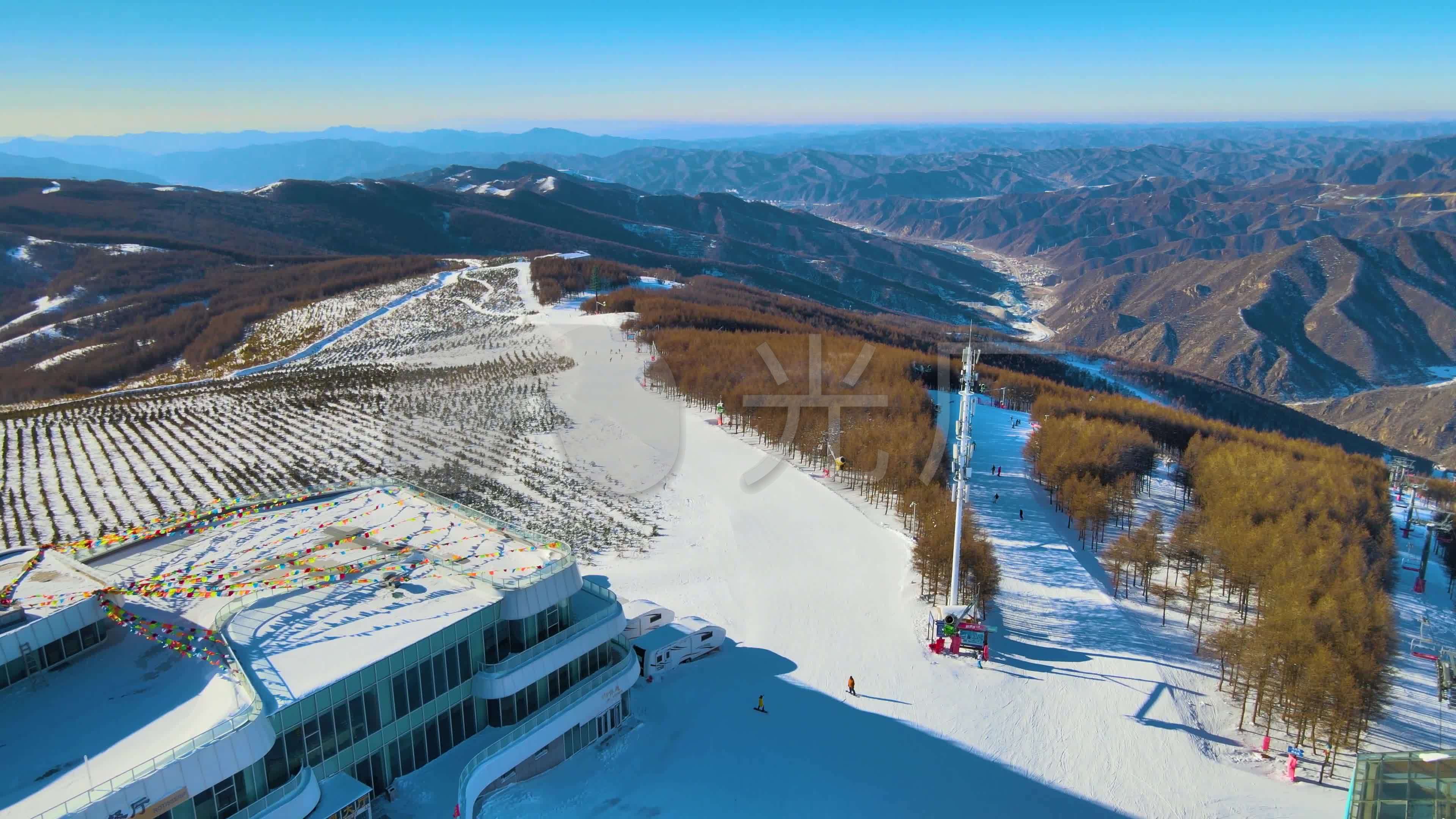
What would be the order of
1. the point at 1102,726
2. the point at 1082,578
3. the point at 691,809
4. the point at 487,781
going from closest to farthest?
the point at 487,781 < the point at 691,809 < the point at 1102,726 < the point at 1082,578

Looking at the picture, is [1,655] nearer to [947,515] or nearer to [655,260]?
[947,515]

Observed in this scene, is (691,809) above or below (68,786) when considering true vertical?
below

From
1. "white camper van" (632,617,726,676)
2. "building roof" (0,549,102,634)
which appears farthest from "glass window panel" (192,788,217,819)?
"white camper van" (632,617,726,676)

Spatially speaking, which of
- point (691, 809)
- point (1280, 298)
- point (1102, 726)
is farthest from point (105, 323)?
point (1280, 298)

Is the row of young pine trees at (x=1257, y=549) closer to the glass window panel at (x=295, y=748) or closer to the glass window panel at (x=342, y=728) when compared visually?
the glass window panel at (x=342, y=728)

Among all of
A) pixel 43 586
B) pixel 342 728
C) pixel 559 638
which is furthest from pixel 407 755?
pixel 43 586

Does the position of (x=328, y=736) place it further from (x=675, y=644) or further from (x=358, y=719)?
(x=675, y=644)

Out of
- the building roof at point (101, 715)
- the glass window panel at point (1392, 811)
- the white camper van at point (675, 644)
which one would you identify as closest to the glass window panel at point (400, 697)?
the building roof at point (101, 715)
